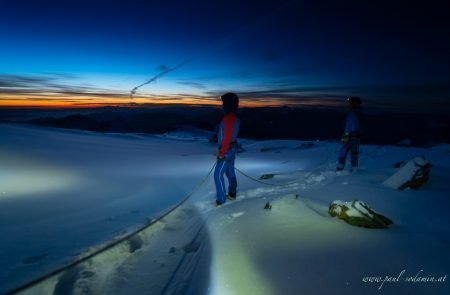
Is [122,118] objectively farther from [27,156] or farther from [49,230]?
[49,230]

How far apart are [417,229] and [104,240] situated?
3705 mm

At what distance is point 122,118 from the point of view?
107 ft

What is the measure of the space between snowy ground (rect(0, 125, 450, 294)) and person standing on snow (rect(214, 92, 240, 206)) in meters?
0.39

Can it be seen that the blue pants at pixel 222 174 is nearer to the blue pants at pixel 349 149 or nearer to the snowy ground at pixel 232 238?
the snowy ground at pixel 232 238

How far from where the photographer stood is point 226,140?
5.43m

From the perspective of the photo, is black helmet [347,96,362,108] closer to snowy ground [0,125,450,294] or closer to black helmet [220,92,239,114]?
snowy ground [0,125,450,294]

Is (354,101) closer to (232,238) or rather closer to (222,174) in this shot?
(222,174)

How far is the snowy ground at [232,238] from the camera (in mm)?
2600

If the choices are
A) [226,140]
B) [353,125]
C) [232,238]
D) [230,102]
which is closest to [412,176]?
[353,125]

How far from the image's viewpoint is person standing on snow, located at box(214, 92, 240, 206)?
17.5 feet

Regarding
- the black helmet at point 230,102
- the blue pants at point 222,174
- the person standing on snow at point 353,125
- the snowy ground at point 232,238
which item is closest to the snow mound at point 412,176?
the snowy ground at point 232,238

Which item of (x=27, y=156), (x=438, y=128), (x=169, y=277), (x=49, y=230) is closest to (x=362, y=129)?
(x=169, y=277)

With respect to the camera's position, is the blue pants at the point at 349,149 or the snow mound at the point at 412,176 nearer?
the snow mound at the point at 412,176

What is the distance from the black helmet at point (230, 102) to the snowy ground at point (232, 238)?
158cm
